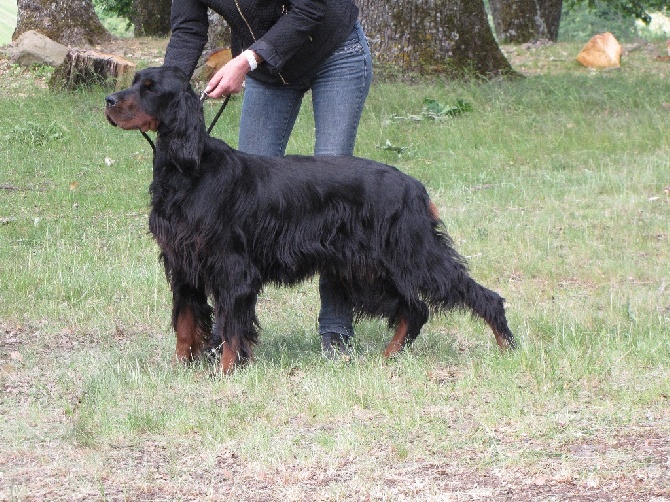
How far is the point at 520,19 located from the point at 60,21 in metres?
9.14

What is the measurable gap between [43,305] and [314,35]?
2.72 meters

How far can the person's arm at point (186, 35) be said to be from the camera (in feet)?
17.4

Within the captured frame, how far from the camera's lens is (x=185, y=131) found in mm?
4836

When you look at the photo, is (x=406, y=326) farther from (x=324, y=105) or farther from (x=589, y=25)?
(x=589, y=25)

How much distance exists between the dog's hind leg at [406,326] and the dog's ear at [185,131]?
1474 mm

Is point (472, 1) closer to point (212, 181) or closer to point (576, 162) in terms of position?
point (576, 162)

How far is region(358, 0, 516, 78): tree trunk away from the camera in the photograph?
13898 mm

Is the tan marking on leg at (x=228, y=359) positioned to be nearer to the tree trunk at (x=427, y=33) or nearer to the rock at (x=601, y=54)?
the tree trunk at (x=427, y=33)

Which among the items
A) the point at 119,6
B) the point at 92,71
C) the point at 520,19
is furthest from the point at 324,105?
the point at 119,6

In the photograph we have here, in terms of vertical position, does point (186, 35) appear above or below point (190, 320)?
above

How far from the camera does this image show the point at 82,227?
898 cm

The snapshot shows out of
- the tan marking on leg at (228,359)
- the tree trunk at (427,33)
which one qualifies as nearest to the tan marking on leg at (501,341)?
the tan marking on leg at (228,359)

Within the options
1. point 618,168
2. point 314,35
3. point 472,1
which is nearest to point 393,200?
point 314,35

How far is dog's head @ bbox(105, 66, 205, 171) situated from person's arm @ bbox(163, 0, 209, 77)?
0.44 m
